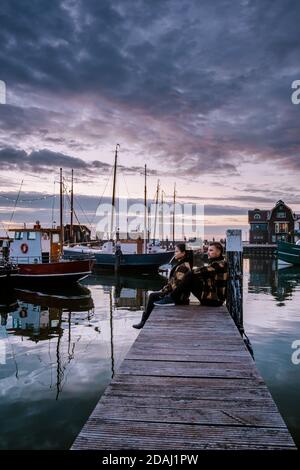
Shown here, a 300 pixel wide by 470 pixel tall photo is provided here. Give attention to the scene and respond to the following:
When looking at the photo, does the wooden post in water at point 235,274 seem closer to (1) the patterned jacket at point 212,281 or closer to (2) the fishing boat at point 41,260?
(1) the patterned jacket at point 212,281

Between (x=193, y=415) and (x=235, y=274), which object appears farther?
(x=235, y=274)

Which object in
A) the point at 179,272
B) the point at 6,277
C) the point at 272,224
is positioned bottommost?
the point at 6,277

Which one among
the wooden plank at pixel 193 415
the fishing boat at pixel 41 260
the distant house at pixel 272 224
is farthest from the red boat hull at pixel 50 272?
the distant house at pixel 272 224

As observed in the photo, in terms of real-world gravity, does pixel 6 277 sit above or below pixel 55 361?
above

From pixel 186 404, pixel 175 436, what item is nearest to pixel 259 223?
pixel 186 404

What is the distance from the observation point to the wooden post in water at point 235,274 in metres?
9.63

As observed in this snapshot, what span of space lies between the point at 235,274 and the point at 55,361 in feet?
17.7

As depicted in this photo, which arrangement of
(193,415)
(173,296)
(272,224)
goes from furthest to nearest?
1. (272,224)
2. (173,296)
3. (193,415)

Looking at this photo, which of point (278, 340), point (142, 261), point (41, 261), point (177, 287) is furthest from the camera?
point (142, 261)

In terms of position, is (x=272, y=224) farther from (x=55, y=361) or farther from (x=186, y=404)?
(x=186, y=404)

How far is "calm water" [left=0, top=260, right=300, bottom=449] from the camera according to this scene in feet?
21.4

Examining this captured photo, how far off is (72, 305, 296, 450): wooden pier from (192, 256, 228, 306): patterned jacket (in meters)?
2.80

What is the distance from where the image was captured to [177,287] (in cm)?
946
